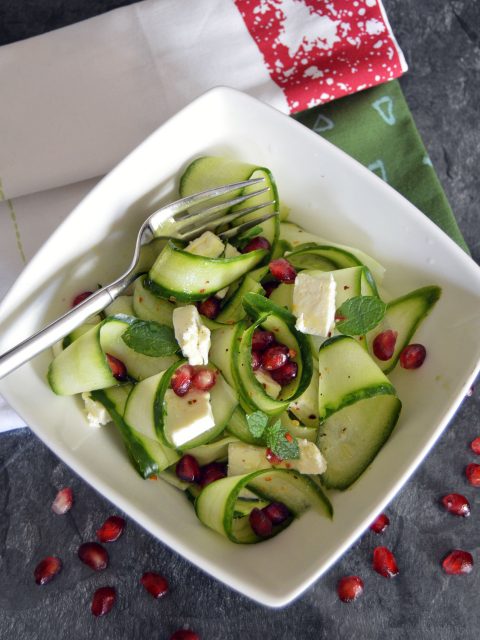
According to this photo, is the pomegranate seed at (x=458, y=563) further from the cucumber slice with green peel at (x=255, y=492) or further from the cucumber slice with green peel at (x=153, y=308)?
the cucumber slice with green peel at (x=153, y=308)

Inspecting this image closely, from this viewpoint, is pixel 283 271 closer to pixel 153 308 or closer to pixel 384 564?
pixel 153 308

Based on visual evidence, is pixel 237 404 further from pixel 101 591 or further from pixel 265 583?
pixel 101 591

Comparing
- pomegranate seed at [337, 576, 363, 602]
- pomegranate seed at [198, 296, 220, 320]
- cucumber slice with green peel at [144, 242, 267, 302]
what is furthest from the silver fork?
pomegranate seed at [337, 576, 363, 602]

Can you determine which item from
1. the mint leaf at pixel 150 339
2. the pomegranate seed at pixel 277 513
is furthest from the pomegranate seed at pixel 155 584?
the mint leaf at pixel 150 339

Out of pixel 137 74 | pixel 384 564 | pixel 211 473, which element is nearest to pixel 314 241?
pixel 211 473

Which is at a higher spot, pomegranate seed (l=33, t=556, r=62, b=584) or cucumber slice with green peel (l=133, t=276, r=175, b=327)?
cucumber slice with green peel (l=133, t=276, r=175, b=327)

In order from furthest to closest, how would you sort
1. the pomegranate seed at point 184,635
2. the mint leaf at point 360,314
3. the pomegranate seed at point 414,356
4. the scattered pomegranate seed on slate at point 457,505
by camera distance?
the scattered pomegranate seed on slate at point 457,505 → the pomegranate seed at point 184,635 → the pomegranate seed at point 414,356 → the mint leaf at point 360,314

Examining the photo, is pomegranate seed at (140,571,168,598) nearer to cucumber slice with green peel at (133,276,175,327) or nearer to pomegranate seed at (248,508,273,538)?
pomegranate seed at (248,508,273,538)
